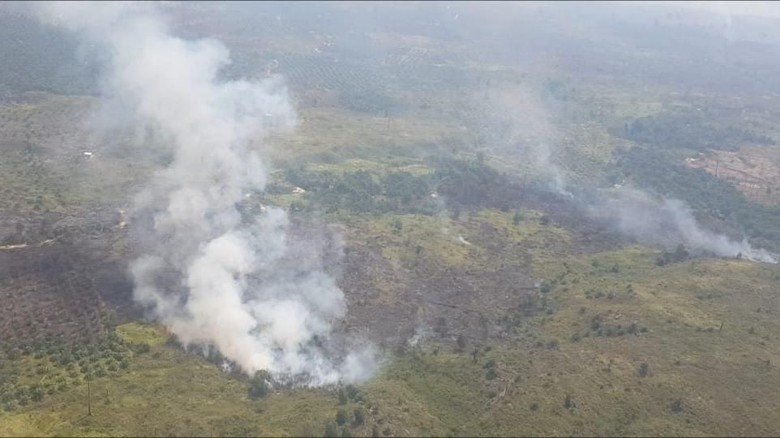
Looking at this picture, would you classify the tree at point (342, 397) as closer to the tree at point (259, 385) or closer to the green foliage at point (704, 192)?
the tree at point (259, 385)

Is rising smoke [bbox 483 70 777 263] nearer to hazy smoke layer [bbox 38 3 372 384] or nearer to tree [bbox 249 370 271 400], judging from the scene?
hazy smoke layer [bbox 38 3 372 384]

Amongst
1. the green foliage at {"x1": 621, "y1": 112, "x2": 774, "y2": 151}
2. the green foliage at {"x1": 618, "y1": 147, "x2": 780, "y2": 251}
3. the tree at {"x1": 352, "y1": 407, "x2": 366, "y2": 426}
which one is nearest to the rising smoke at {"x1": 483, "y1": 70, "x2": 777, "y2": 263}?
the green foliage at {"x1": 618, "y1": 147, "x2": 780, "y2": 251}

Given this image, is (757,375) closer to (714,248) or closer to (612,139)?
(714,248)

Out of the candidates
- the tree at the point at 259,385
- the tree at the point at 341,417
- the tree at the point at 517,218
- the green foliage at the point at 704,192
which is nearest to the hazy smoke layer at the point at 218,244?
the tree at the point at 259,385

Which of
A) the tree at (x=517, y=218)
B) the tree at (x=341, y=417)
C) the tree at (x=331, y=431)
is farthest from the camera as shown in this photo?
the tree at (x=517, y=218)

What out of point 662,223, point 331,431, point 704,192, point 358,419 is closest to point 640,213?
point 662,223

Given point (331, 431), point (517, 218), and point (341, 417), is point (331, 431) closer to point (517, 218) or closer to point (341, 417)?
point (341, 417)
